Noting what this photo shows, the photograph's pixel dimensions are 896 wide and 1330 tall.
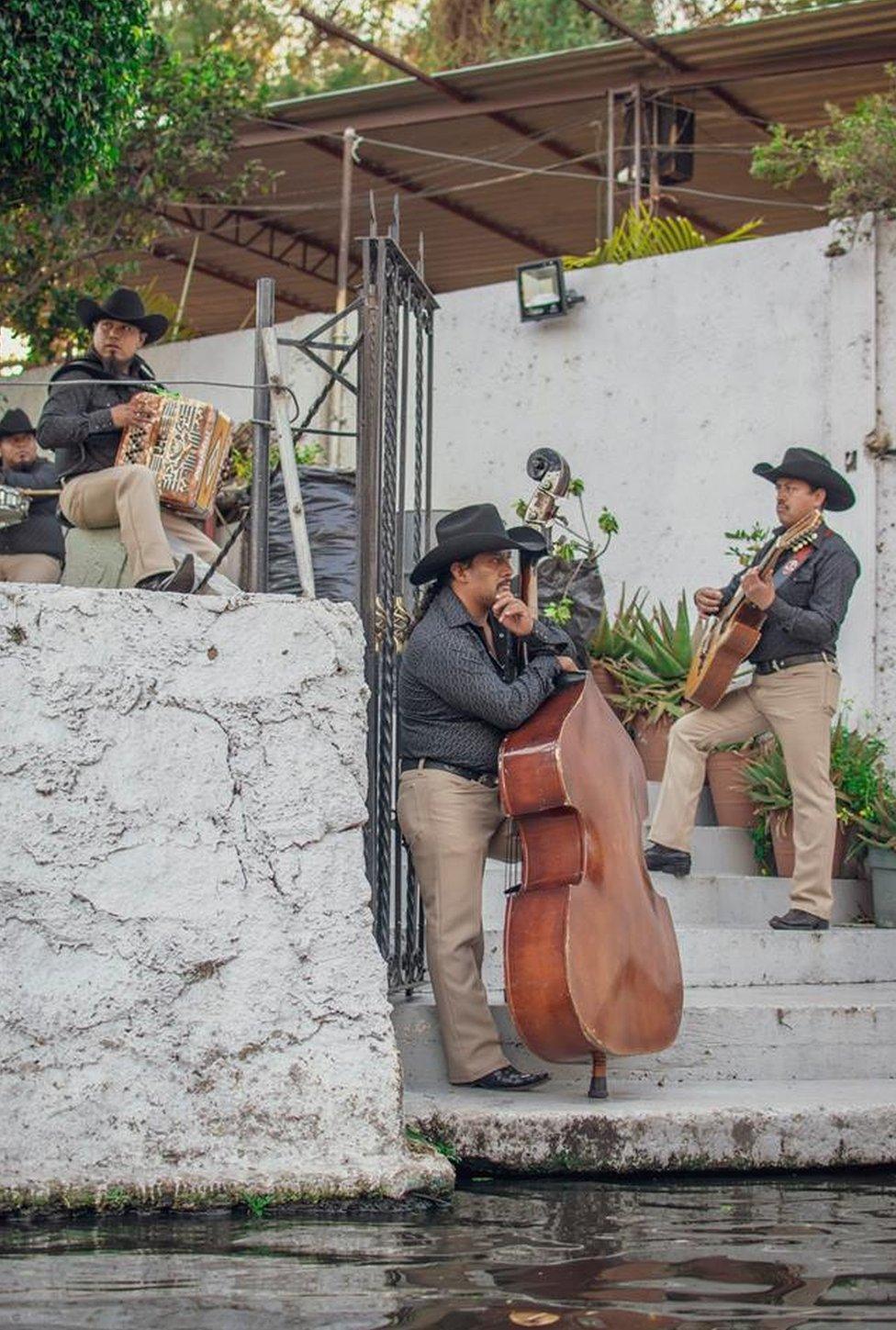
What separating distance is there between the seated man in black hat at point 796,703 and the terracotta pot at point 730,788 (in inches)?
34.8

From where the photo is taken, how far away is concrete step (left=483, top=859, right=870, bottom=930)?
7.11 metres

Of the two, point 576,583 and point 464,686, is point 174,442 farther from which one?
point 576,583

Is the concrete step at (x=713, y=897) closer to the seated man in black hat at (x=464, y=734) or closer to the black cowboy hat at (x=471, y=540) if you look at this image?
the seated man in black hat at (x=464, y=734)

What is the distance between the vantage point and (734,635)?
7.09 meters

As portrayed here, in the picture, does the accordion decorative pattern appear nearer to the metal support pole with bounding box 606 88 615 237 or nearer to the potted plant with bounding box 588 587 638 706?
the potted plant with bounding box 588 587 638 706

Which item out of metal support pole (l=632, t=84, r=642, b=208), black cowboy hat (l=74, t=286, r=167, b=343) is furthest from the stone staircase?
metal support pole (l=632, t=84, r=642, b=208)

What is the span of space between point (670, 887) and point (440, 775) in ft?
6.22

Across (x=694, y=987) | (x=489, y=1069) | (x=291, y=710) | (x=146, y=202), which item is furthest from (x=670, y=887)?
(x=146, y=202)

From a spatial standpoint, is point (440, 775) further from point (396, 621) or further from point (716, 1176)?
point (716, 1176)

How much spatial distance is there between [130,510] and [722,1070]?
8.23ft

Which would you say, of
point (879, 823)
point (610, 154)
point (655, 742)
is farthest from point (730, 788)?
point (610, 154)

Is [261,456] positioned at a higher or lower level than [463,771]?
higher

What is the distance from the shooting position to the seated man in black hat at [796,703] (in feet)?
23.0

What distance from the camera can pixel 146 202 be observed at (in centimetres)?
1241
